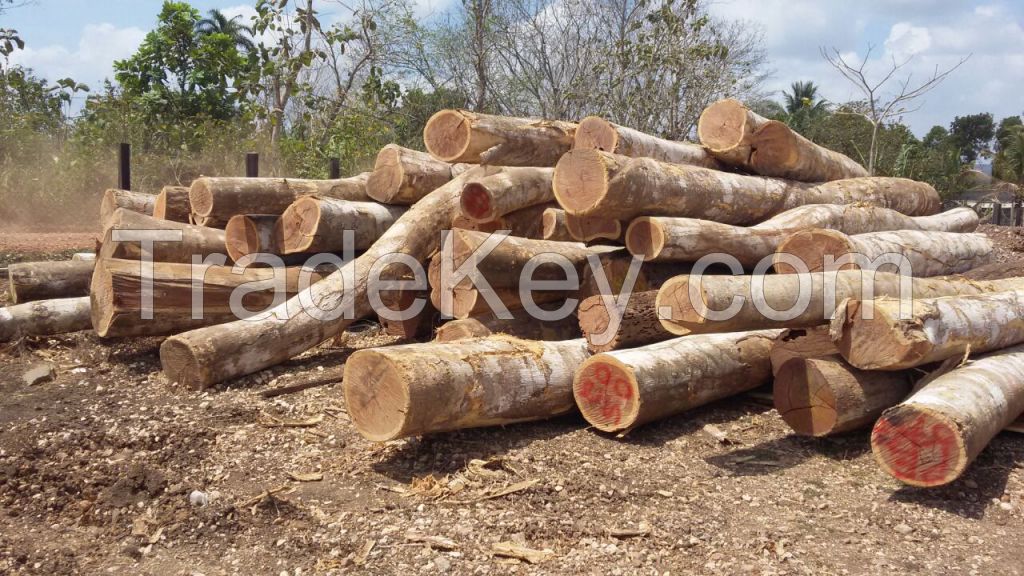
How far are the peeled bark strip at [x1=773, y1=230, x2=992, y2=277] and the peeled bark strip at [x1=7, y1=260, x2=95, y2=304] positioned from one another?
6117 millimetres

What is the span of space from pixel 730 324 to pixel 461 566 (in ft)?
6.56

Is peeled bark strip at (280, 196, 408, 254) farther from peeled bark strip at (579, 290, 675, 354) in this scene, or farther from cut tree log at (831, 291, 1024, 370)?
cut tree log at (831, 291, 1024, 370)

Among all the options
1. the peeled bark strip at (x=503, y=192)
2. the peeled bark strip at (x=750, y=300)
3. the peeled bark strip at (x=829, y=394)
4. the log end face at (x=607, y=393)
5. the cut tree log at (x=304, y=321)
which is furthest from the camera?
the peeled bark strip at (x=503, y=192)

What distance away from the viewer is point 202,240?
23.5ft

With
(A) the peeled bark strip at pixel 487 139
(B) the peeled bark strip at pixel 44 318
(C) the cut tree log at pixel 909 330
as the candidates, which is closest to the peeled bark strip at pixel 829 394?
(C) the cut tree log at pixel 909 330

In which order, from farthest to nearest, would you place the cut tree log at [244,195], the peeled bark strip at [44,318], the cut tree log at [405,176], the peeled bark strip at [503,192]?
the cut tree log at [405,176] → the cut tree log at [244,195] → the peeled bark strip at [44,318] → the peeled bark strip at [503,192]

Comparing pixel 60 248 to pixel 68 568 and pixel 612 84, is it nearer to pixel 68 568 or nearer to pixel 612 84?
pixel 68 568

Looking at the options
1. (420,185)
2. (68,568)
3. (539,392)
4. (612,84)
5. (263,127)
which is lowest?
(68,568)

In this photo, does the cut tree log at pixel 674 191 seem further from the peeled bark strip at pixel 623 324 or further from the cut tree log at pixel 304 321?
the cut tree log at pixel 304 321

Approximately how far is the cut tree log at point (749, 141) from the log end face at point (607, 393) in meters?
3.33

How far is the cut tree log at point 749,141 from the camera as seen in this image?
277 inches

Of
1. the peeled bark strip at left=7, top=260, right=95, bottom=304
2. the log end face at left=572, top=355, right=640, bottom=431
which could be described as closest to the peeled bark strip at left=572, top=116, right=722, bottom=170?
the log end face at left=572, top=355, right=640, bottom=431

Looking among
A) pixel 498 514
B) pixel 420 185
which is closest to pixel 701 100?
pixel 420 185

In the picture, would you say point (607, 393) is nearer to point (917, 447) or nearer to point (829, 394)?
point (829, 394)
